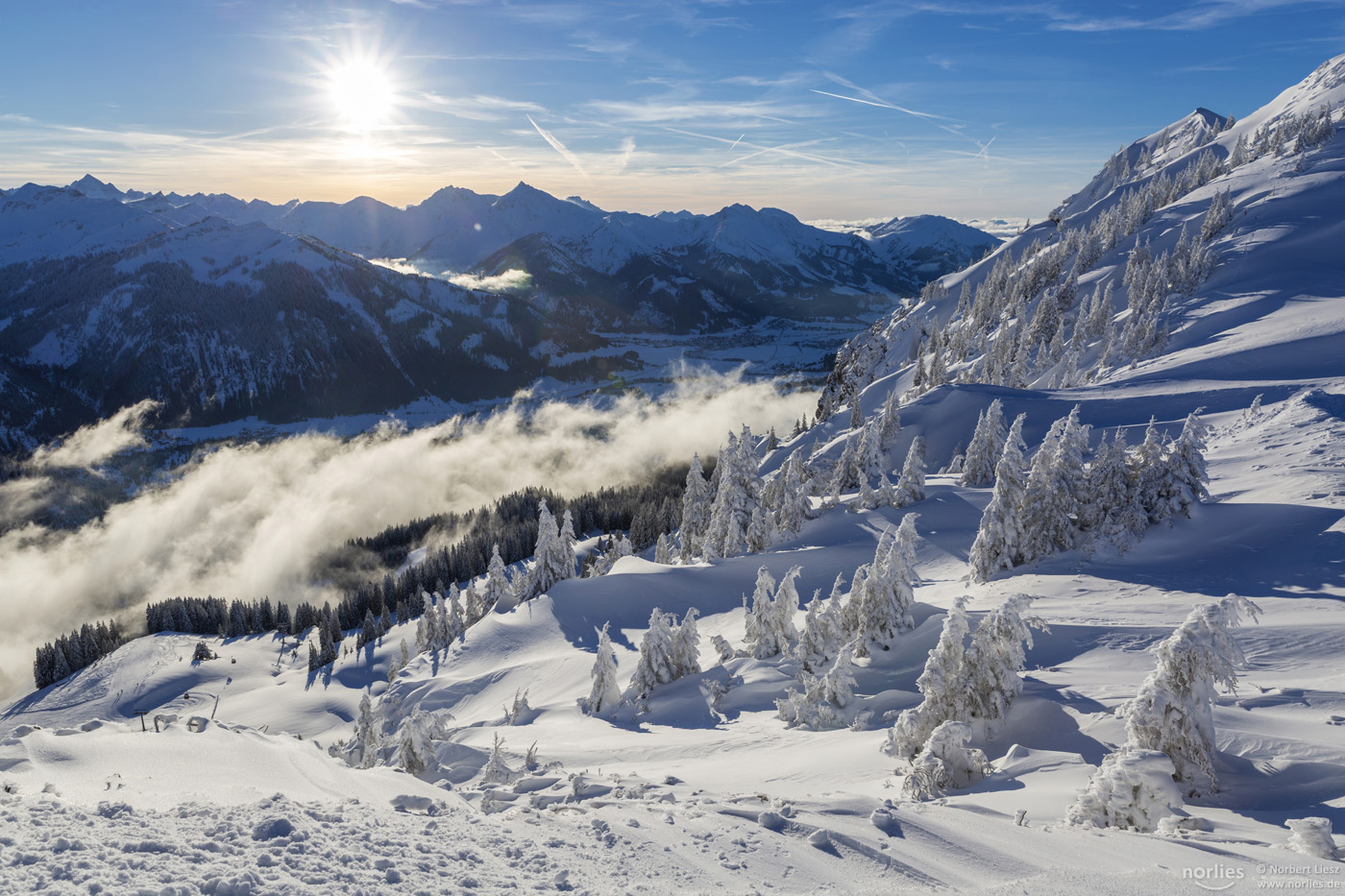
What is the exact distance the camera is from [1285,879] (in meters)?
8.23

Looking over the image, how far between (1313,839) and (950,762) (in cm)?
593

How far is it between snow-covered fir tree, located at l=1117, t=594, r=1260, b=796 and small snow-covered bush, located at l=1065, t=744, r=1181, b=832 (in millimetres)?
1068

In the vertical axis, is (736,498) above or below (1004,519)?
below

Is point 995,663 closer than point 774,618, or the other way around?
point 995,663

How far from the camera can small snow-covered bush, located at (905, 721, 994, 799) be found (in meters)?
13.5

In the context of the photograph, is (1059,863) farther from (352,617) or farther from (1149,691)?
(352,617)

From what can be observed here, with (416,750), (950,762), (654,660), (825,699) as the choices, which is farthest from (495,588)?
(950,762)

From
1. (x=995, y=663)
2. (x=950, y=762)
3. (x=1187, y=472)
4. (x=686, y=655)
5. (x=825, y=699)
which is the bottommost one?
(x=686, y=655)

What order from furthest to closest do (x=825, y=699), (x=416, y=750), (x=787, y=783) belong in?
(x=416, y=750), (x=825, y=699), (x=787, y=783)

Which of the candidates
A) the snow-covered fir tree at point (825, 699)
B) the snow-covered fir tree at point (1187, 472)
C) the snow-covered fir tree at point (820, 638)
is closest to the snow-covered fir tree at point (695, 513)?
the snow-covered fir tree at point (820, 638)

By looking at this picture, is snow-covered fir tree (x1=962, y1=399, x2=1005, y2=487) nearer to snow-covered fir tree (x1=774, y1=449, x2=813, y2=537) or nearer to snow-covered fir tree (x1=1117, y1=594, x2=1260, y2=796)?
snow-covered fir tree (x1=774, y1=449, x2=813, y2=537)

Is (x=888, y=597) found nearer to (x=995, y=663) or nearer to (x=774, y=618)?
(x=774, y=618)

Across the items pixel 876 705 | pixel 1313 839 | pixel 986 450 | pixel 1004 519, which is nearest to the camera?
pixel 1313 839

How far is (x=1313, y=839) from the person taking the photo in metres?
9.07
